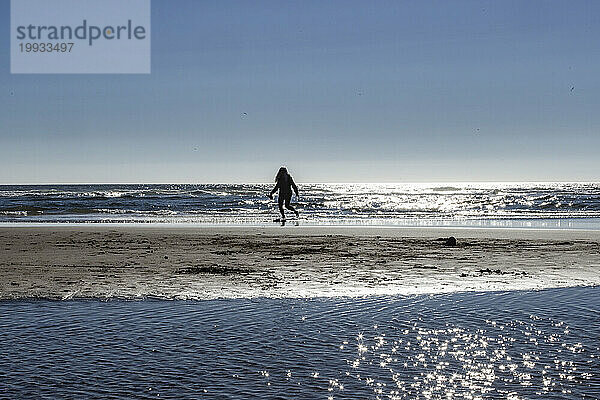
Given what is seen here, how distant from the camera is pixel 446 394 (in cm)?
485

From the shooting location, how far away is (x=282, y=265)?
12.6 metres

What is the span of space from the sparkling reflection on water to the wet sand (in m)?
1.09

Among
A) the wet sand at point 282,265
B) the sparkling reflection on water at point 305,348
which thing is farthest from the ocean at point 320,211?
the sparkling reflection on water at point 305,348

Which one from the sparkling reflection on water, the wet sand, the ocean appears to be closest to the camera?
the sparkling reflection on water

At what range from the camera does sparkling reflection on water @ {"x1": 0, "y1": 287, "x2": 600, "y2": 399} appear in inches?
197

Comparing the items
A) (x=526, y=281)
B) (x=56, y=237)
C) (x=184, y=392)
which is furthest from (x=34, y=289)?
(x=56, y=237)

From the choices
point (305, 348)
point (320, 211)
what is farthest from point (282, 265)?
point (320, 211)

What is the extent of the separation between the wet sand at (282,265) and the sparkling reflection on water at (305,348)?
1.09 meters

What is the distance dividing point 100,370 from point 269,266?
715 cm

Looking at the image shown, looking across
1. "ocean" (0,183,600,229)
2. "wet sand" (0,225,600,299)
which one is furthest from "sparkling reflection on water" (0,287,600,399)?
"ocean" (0,183,600,229)

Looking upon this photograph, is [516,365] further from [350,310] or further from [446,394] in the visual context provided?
[350,310]

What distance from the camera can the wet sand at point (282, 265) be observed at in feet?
32.1

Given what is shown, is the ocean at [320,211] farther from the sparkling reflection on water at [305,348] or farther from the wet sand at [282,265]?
the sparkling reflection on water at [305,348]

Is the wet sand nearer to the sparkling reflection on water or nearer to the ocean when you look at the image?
the sparkling reflection on water
